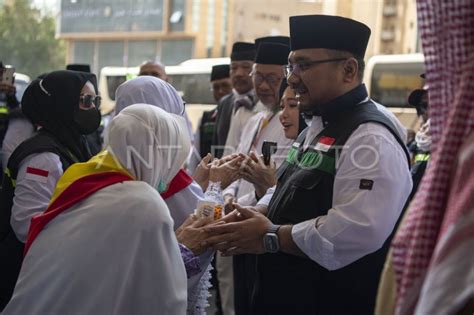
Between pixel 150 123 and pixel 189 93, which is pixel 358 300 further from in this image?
pixel 189 93

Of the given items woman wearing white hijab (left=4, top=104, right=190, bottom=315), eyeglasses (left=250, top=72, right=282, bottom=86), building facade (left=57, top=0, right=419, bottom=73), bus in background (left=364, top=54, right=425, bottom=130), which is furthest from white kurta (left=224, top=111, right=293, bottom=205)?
building facade (left=57, top=0, right=419, bottom=73)

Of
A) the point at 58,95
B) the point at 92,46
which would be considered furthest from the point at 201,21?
the point at 58,95

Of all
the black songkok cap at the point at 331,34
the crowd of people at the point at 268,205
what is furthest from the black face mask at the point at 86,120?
the black songkok cap at the point at 331,34

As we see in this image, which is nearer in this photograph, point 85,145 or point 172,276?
point 172,276

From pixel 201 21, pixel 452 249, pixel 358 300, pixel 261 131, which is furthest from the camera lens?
pixel 201 21

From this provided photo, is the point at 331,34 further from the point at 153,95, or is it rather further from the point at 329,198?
the point at 153,95

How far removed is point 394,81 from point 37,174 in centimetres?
1277

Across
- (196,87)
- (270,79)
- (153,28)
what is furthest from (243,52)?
(153,28)

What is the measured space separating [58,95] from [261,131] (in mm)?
1437

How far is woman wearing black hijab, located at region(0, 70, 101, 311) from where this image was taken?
302 cm

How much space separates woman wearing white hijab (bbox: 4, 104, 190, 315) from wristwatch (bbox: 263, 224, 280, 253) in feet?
1.39

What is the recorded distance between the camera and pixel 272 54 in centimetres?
447

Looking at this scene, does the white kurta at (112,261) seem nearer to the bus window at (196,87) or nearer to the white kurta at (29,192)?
the white kurta at (29,192)

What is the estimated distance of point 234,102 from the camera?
5.51 m
